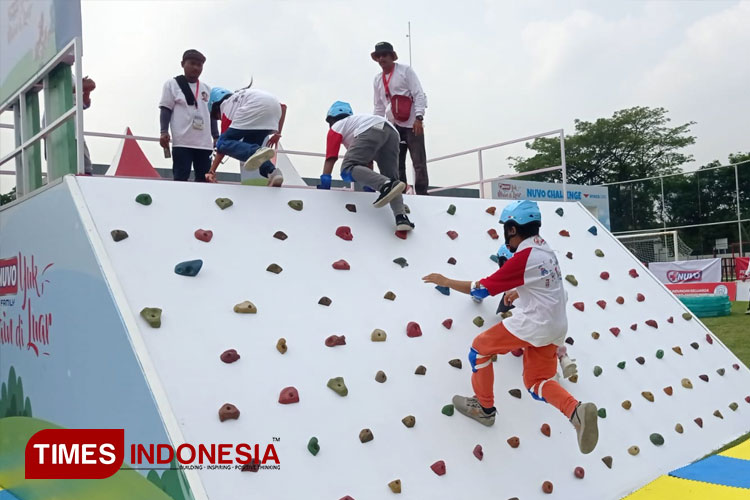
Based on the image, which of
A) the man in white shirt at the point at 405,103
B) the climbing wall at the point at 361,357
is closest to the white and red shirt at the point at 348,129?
the climbing wall at the point at 361,357

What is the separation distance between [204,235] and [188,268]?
331mm

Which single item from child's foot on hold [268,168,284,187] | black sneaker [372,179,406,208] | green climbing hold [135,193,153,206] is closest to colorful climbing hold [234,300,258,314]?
green climbing hold [135,193,153,206]

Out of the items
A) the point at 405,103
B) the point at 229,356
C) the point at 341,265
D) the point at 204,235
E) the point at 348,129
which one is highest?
the point at 405,103

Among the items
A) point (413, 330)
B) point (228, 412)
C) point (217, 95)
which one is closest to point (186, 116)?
point (217, 95)

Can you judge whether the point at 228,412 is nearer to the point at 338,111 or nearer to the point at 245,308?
the point at 245,308

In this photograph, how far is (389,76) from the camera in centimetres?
623

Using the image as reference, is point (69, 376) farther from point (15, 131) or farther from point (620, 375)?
point (620, 375)

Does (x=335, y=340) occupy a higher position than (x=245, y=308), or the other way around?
(x=245, y=308)

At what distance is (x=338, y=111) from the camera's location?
5195 millimetres

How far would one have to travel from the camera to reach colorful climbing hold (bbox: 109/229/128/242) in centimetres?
362

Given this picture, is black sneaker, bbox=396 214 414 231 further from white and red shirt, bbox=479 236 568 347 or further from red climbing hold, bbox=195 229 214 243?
red climbing hold, bbox=195 229 214 243

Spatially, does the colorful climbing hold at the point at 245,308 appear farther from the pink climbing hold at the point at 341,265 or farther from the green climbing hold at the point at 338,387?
the pink climbing hold at the point at 341,265

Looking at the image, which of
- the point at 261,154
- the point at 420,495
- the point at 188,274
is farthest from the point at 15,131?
the point at 420,495

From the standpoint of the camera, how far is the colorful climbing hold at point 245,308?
3613 mm
